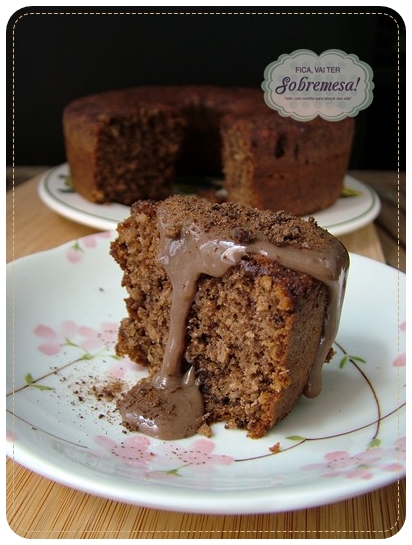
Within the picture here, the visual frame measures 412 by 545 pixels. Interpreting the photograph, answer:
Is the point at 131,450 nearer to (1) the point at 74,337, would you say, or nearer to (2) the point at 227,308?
(2) the point at 227,308

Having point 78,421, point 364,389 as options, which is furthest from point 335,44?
point 78,421

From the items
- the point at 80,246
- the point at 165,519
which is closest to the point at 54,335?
the point at 80,246

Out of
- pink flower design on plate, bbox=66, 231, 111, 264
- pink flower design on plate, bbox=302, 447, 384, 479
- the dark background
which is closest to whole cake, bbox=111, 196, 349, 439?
pink flower design on plate, bbox=302, 447, 384, 479

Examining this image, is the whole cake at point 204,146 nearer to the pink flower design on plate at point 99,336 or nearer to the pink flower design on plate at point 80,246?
the pink flower design on plate at point 80,246

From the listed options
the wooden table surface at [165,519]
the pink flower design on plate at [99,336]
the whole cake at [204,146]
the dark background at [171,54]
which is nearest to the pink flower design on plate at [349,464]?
the wooden table surface at [165,519]

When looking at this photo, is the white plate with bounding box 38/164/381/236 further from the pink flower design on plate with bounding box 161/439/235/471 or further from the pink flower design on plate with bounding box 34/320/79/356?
the pink flower design on plate with bounding box 161/439/235/471

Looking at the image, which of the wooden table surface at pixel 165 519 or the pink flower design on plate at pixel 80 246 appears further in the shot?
the pink flower design on plate at pixel 80 246

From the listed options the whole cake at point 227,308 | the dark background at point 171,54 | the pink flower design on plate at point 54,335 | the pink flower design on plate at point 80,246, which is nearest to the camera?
the whole cake at point 227,308
